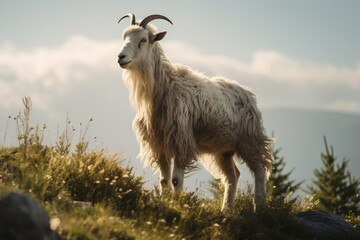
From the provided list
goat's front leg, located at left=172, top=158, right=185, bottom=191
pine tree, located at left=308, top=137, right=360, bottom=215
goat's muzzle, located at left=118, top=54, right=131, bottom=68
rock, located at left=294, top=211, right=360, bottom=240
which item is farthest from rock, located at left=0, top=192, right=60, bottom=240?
pine tree, located at left=308, top=137, right=360, bottom=215

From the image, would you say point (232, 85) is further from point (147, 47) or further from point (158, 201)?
point (158, 201)

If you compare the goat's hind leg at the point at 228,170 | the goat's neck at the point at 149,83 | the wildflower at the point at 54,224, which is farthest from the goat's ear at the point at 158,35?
the wildflower at the point at 54,224

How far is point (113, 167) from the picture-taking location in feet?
28.7

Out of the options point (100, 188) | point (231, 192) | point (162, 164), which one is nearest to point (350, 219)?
point (231, 192)

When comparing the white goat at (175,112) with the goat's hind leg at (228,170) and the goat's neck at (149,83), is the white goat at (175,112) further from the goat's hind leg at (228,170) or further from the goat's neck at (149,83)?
the goat's hind leg at (228,170)

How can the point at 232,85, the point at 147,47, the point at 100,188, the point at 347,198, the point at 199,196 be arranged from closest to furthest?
the point at 100,188 → the point at 199,196 → the point at 147,47 → the point at 232,85 → the point at 347,198

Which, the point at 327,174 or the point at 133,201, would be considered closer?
the point at 133,201

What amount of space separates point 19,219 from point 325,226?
5.90 m

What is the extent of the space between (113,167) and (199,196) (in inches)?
62.6

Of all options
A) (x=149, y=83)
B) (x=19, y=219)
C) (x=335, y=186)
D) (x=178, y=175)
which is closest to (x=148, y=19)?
(x=149, y=83)

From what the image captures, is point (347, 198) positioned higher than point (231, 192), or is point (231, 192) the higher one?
point (347, 198)

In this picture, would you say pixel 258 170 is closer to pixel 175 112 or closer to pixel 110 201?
pixel 175 112

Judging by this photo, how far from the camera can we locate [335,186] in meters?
A: 29.2

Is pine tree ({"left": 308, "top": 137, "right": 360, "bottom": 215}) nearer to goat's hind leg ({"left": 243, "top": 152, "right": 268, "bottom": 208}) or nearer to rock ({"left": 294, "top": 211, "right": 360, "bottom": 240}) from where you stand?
goat's hind leg ({"left": 243, "top": 152, "right": 268, "bottom": 208})
